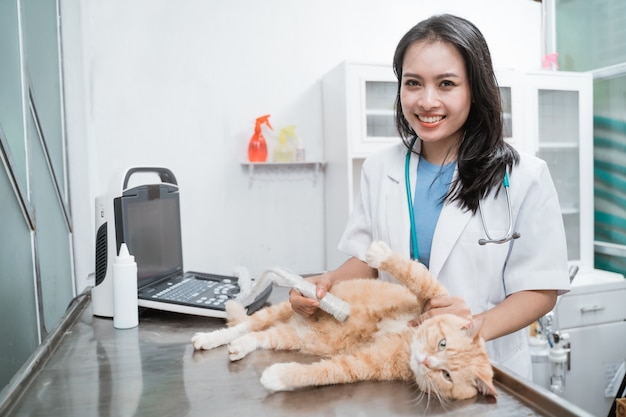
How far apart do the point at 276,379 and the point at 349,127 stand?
5.67 feet

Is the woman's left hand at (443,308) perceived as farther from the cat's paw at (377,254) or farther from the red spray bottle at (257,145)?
the red spray bottle at (257,145)

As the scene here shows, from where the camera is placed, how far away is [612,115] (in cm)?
286

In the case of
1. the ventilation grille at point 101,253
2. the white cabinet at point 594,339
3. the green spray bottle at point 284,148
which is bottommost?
the white cabinet at point 594,339

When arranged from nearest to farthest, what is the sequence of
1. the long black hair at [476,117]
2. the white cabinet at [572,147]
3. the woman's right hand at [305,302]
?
the woman's right hand at [305,302] → the long black hair at [476,117] → the white cabinet at [572,147]

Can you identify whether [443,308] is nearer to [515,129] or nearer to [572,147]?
[515,129]

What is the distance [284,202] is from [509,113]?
1.33 meters

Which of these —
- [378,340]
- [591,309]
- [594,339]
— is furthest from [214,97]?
[594,339]

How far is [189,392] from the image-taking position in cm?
84

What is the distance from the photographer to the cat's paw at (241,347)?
0.98 meters

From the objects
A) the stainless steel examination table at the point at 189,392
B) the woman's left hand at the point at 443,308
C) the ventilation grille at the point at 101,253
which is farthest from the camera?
the ventilation grille at the point at 101,253

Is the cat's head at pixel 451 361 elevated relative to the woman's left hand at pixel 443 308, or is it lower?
lower

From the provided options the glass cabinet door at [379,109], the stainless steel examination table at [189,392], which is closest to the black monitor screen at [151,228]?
the stainless steel examination table at [189,392]

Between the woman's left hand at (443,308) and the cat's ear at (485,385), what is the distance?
13 cm

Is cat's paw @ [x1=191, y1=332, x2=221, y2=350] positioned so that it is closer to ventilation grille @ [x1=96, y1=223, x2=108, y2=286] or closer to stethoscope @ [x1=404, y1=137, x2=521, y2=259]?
ventilation grille @ [x1=96, y1=223, x2=108, y2=286]
